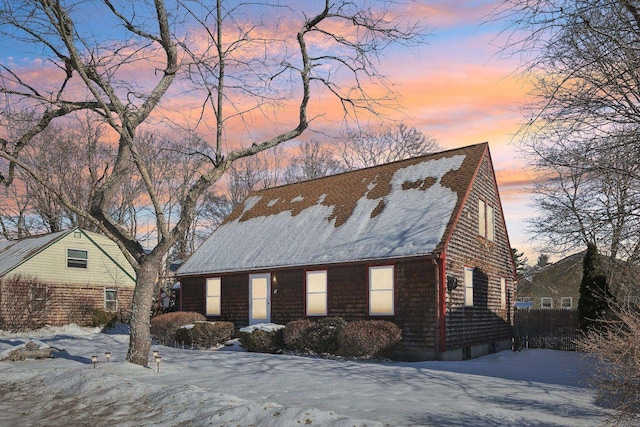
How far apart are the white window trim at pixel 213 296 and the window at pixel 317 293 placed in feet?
17.5

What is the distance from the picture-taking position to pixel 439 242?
Result: 18.3 metres

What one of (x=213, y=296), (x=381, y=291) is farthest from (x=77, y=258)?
(x=381, y=291)

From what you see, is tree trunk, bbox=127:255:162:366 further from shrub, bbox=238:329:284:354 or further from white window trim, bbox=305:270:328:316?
→ white window trim, bbox=305:270:328:316

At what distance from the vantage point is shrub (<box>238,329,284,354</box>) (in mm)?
20281

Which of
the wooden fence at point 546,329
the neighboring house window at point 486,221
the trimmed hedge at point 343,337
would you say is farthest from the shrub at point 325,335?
the wooden fence at point 546,329

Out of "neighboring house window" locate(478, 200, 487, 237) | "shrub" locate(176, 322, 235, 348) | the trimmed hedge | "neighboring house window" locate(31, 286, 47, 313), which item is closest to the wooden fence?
"neighboring house window" locate(478, 200, 487, 237)

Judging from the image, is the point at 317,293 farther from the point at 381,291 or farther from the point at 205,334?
the point at 205,334

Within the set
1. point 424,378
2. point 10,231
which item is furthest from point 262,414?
point 10,231

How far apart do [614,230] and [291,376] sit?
28.7 ft

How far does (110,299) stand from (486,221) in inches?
938

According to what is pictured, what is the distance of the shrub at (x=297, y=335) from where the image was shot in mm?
19422

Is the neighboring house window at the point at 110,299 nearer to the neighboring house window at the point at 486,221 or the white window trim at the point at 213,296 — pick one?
the white window trim at the point at 213,296

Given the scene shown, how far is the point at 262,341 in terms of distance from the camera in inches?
798

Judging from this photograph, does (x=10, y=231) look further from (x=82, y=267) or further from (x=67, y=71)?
(x=67, y=71)
